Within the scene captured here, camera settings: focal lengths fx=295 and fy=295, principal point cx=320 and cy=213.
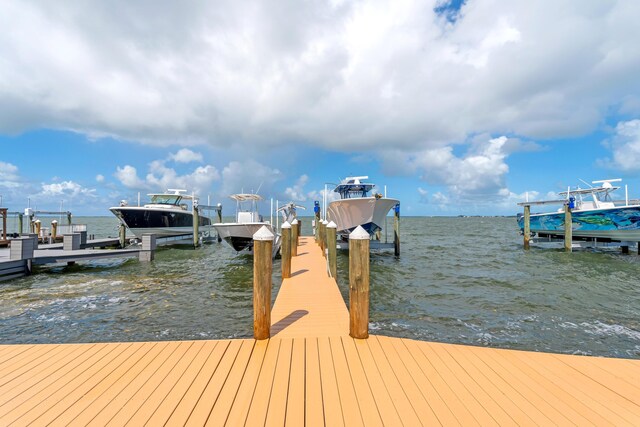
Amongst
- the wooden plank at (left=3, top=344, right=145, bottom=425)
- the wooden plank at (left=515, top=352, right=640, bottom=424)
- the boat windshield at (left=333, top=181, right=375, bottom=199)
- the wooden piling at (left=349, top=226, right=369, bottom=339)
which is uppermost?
the boat windshield at (left=333, top=181, right=375, bottom=199)

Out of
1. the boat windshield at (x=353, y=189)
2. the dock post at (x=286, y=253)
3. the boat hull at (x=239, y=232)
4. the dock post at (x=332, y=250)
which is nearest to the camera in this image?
the dock post at (x=286, y=253)

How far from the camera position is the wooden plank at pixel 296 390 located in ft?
7.66

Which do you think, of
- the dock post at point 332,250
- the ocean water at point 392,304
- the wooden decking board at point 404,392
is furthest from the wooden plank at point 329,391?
the dock post at point 332,250

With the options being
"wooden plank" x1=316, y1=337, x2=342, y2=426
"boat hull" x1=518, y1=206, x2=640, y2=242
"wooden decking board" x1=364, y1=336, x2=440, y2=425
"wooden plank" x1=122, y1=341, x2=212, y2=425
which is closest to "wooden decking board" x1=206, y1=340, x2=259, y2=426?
"wooden plank" x1=122, y1=341, x2=212, y2=425

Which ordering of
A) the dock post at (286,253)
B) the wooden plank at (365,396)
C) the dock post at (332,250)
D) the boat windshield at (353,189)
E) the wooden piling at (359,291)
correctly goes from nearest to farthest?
the wooden plank at (365,396) → the wooden piling at (359,291) → the dock post at (286,253) → the dock post at (332,250) → the boat windshield at (353,189)

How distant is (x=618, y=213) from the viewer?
1928 cm

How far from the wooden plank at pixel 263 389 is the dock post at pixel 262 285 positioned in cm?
31

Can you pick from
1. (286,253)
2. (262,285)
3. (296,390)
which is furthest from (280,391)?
(286,253)

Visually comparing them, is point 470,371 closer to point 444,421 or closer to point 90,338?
point 444,421

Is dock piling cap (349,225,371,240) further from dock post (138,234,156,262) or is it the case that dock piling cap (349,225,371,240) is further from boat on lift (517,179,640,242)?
boat on lift (517,179,640,242)

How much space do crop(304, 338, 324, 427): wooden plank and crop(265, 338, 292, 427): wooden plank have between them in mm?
98

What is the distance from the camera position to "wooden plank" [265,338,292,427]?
2.33 metres

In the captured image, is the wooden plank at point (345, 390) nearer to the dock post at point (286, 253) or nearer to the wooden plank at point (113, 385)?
the wooden plank at point (113, 385)

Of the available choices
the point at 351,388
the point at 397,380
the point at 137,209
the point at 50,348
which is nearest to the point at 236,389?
the point at 351,388
